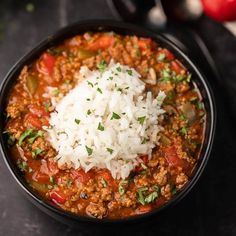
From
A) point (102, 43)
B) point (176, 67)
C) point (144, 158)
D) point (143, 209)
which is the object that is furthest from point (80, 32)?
point (143, 209)

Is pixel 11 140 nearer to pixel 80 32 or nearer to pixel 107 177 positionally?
pixel 107 177

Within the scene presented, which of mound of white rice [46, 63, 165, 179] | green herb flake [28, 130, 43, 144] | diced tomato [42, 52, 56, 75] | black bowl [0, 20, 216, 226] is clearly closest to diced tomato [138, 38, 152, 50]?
black bowl [0, 20, 216, 226]

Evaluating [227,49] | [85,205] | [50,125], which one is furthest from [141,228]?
[227,49]

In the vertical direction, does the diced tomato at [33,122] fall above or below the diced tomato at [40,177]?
above

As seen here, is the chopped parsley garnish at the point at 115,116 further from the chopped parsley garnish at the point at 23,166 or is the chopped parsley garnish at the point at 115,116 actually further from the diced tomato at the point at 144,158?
the chopped parsley garnish at the point at 23,166

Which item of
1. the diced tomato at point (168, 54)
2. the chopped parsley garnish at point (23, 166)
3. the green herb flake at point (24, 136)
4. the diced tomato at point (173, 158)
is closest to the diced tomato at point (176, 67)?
the diced tomato at point (168, 54)
